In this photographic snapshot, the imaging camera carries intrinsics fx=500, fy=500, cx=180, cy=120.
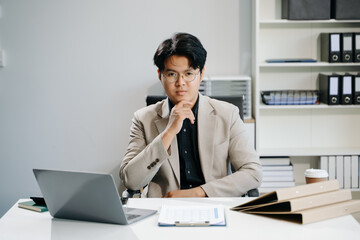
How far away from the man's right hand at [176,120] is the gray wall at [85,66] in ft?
5.58

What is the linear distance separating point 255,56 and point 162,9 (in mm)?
786

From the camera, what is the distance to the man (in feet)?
6.75

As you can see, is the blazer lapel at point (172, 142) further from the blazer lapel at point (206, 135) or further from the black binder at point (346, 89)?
the black binder at point (346, 89)

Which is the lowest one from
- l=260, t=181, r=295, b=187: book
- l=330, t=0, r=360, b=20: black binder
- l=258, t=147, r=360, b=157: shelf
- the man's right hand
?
l=260, t=181, r=295, b=187: book

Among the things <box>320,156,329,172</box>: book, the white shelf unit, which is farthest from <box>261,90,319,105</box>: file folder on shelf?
<box>320,156,329,172</box>: book

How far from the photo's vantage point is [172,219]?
61.0 inches

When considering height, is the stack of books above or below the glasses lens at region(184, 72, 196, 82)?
below

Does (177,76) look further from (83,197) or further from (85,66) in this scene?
(85,66)

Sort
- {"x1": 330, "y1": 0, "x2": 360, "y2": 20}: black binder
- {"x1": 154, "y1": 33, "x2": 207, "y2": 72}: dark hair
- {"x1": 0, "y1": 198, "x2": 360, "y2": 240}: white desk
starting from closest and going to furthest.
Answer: {"x1": 0, "y1": 198, "x2": 360, "y2": 240}: white desk < {"x1": 154, "y1": 33, "x2": 207, "y2": 72}: dark hair < {"x1": 330, "y1": 0, "x2": 360, "y2": 20}: black binder

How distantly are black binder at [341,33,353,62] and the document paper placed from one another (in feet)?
7.45

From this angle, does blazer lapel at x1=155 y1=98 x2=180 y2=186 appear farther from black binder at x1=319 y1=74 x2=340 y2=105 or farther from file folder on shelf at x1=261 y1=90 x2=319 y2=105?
black binder at x1=319 y1=74 x2=340 y2=105

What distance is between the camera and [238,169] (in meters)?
2.20

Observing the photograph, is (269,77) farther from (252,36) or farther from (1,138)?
(1,138)

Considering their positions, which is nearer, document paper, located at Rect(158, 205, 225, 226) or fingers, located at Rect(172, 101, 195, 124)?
document paper, located at Rect(158, 205, 225, 226)
